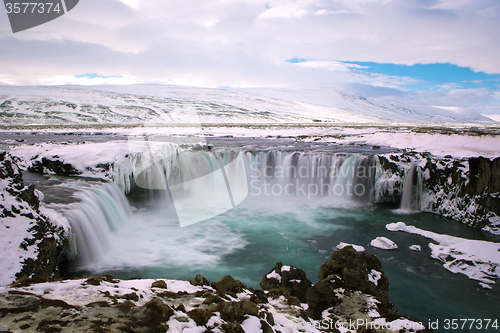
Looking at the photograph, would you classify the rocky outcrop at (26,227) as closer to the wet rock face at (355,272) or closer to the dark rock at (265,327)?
the dark rock at (265,327)

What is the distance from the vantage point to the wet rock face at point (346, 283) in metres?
5.10

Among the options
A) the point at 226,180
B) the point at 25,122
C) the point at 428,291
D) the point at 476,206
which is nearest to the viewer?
the point at 428,291

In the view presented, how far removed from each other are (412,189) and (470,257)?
Answer: 5409 mm

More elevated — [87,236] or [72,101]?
[72,101]

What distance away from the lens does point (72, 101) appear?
103875 mm

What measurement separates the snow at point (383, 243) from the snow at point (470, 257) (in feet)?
3.43

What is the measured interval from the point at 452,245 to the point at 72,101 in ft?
391

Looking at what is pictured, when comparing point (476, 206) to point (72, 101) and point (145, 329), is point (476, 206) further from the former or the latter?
point (72, 101)

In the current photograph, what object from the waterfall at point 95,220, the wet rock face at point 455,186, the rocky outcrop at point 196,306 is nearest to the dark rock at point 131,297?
the rocky outcrop at point 196,306

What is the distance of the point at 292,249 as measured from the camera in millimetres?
9445

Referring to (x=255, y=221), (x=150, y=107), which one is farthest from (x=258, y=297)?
(x=150, y=107)

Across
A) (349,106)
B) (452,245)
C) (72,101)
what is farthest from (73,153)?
(349,106)
